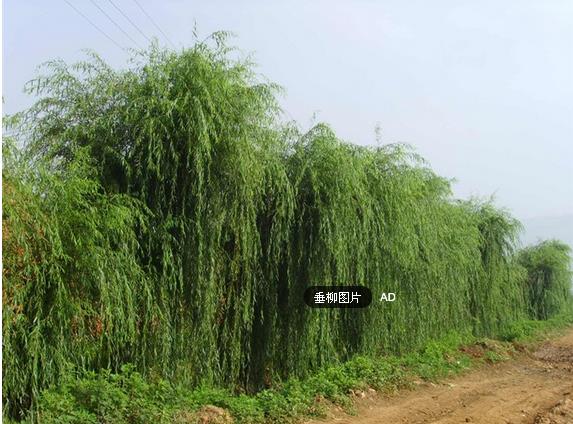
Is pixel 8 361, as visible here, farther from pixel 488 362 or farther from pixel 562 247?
pixel 562 247

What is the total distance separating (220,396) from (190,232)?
1.86 meters

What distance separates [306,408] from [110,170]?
11.7 ft

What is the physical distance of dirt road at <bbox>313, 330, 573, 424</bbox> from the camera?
293 inches

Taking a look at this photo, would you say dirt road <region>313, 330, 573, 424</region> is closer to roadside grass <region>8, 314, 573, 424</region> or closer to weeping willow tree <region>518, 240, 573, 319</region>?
roadside grass <region>8, 314, 573, 424</region>

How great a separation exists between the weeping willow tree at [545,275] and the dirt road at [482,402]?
19.2 m

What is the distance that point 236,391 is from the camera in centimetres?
795

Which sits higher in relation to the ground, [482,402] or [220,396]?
[220,396]

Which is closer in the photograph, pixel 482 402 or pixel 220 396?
pixel 220 396

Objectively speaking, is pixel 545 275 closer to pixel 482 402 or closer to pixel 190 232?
pixel 482 402

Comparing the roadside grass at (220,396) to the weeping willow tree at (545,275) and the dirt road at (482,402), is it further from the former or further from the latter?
the weeping willow tree at (545,275)

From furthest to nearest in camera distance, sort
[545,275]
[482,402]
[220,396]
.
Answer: [545,275] < [482,402] < [220,396]

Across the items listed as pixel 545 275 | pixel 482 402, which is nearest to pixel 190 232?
pixel 482 402

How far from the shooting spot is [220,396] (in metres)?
6.75

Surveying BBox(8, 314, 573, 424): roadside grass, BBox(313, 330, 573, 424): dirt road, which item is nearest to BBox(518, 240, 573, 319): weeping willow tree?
BBox(313, 330, 573, 424): dirt road
